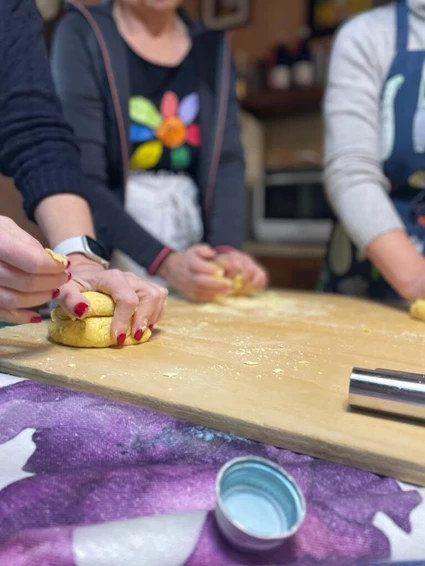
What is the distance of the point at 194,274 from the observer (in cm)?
108

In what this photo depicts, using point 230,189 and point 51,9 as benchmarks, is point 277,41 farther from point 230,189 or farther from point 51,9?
point 230,189

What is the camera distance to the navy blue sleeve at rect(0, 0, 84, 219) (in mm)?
840

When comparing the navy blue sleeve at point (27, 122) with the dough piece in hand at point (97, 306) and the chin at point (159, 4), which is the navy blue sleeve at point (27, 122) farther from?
the chin at point (159, 4)

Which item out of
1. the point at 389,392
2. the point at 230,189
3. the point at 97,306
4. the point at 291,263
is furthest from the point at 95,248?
the point at 291,263

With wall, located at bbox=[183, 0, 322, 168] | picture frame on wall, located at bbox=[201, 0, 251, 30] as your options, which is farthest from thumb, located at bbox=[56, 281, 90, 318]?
picture frame on wall, located at bbox=[201, 0, 251, 30]

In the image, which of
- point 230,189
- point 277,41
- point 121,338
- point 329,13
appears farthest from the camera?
point 277,41

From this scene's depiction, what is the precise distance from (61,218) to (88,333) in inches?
8.8

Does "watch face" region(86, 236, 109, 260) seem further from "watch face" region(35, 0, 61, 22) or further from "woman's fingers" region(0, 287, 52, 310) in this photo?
"watch face" region(35, 0, 61, 22)

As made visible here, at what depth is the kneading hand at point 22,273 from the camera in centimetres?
53

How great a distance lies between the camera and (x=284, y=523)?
338 millimetres

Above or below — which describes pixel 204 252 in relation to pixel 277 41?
below

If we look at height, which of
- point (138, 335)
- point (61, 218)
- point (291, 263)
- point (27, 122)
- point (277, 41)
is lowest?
point (291, 263)

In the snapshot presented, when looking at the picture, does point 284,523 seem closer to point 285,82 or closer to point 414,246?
point 414,246

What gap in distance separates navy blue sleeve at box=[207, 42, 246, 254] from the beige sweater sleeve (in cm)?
27
